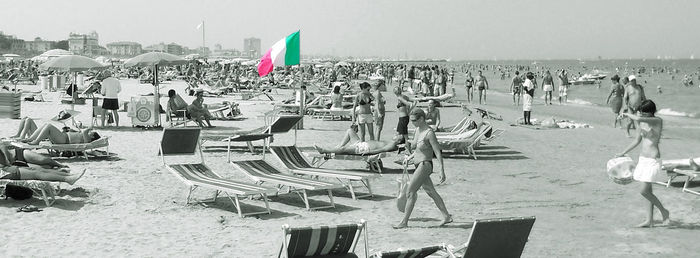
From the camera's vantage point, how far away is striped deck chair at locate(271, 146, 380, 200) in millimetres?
8695

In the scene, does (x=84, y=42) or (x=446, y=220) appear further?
(x=84, y=42)

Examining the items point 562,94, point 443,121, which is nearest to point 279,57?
point 443,121

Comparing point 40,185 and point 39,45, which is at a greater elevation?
point 39,45

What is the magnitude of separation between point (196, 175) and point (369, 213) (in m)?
2.05

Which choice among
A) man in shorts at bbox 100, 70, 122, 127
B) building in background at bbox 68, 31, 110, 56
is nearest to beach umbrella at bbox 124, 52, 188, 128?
man in shorts at bbox 100, 70, 122, 127

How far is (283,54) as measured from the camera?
526 inches

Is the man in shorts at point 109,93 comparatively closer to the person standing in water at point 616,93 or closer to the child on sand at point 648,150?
the person standing in water at point 616,93

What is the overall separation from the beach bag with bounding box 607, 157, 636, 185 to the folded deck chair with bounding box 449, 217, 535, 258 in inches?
129

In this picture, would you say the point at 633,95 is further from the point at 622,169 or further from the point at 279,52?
the point at 622,169

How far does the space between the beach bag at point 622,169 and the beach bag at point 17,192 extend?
6.26 meters

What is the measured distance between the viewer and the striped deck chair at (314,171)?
28.5 ft

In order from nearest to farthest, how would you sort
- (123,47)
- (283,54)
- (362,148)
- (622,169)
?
(622,169) < (362,148) < (283,54) < (123,47)

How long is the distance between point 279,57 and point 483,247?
931 cm

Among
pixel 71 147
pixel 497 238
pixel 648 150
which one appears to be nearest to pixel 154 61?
pixel 71 147
